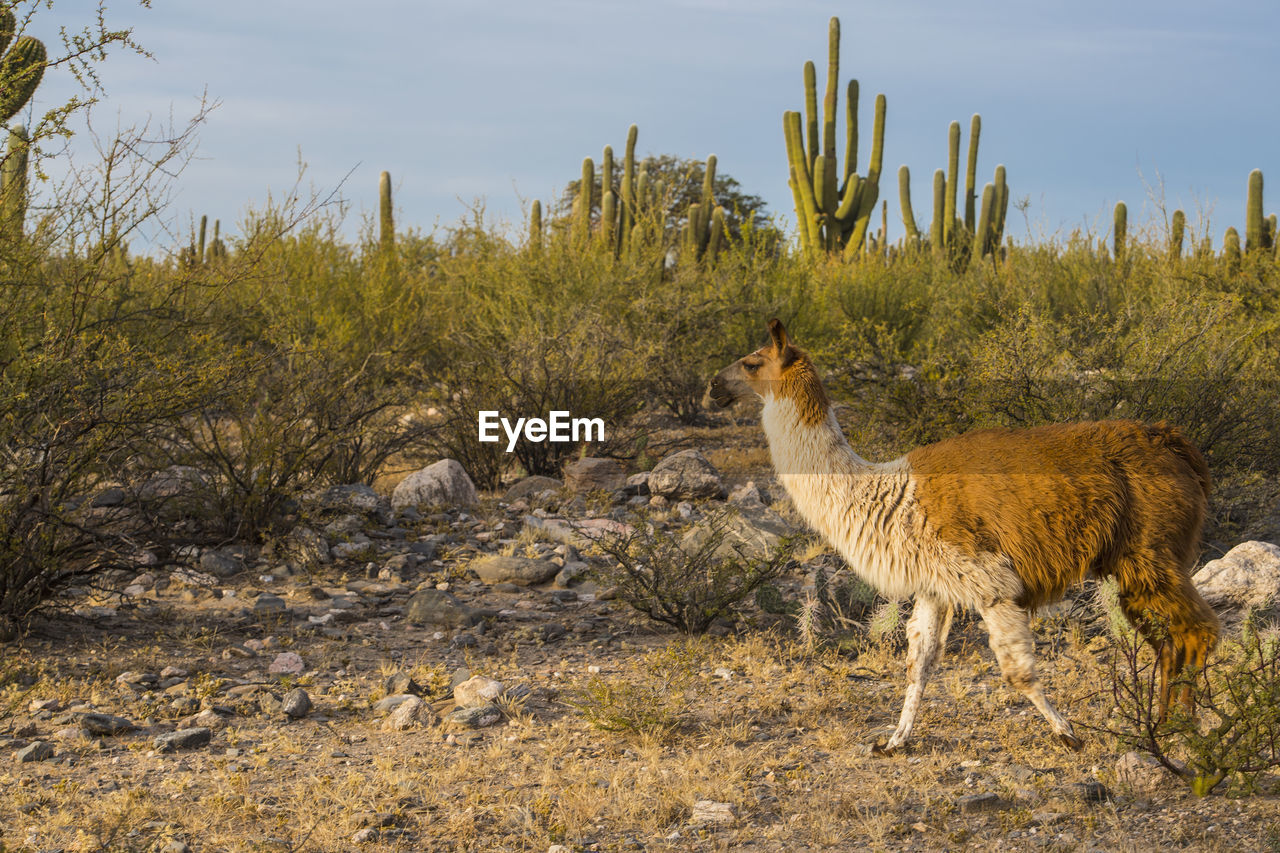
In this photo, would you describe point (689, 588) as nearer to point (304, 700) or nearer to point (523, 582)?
point (523, 582)

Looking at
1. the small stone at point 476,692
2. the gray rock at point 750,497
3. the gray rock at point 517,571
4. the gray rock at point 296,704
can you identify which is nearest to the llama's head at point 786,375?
the small stone at point 476,692

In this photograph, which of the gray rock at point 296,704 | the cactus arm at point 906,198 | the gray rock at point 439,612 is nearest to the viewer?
the gray rock at point 296,704

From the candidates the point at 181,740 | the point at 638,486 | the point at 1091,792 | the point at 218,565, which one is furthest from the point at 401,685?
the point at 638,486

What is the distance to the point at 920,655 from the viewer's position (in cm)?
475

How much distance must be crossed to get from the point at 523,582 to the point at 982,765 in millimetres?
3957

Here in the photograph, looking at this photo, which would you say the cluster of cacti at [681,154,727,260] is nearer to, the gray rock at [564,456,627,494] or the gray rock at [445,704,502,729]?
the gray rock at [564,456,627,494]

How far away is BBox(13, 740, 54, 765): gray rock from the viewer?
474 cm

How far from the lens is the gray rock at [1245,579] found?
6133mm

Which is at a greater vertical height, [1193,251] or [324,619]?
[1193,251]

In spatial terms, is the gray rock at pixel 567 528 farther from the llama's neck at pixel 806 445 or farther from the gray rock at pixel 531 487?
the llama's neck at pixel 806 445

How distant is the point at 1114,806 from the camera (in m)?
4.13

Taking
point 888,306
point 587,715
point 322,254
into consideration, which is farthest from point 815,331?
point 587,715

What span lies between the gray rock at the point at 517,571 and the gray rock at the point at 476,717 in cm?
246

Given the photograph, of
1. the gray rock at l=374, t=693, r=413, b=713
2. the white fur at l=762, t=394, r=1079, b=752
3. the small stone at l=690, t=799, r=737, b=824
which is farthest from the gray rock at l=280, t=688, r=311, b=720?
the white fur at l=762, t=394, r=1079, b=752
